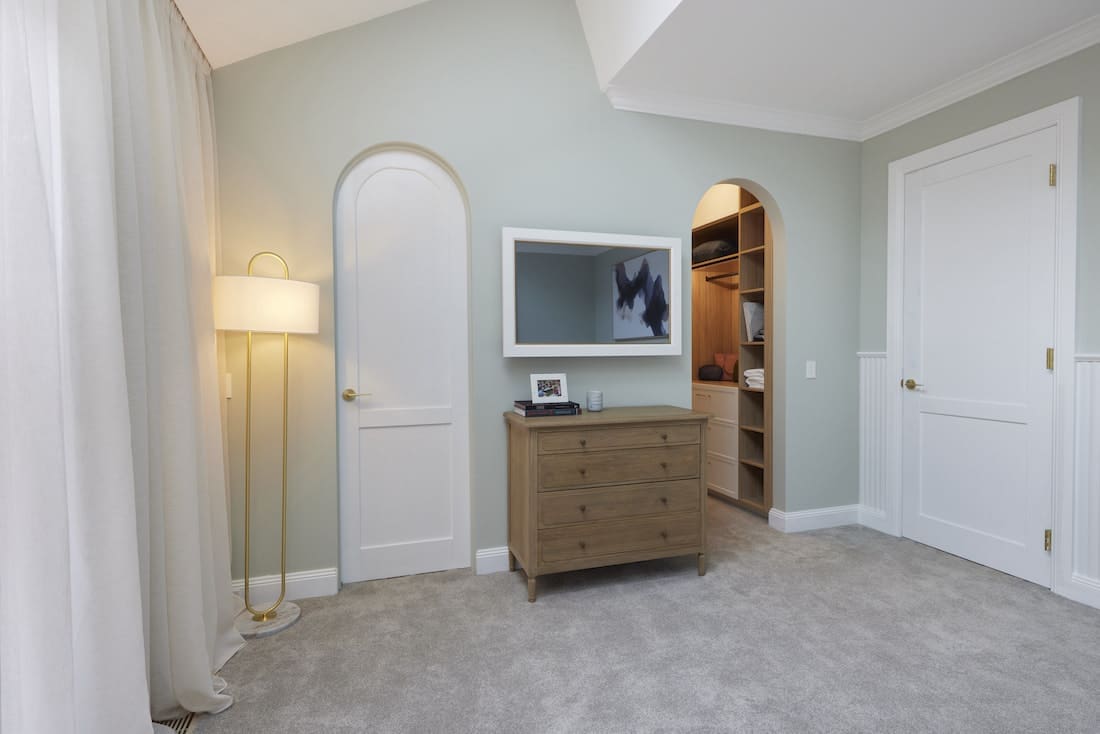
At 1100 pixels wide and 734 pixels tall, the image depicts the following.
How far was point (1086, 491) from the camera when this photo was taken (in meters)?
2.56

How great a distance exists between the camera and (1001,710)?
1812mm

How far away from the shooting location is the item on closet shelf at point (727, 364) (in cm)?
442

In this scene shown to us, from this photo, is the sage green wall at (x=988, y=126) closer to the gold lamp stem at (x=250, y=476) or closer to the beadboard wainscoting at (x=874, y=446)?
the beadboard wainscoting at (x=874, y=446)

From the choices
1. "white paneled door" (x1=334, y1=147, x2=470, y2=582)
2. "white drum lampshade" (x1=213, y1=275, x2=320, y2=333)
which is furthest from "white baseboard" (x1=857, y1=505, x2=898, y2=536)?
"white drum lampshade" (x1=213, y1=275, x2=320, y2=333)

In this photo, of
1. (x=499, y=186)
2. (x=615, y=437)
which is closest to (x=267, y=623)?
(x=615, y=437)

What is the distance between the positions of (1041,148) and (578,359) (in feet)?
8.05

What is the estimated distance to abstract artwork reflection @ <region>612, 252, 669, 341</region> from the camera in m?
3.07

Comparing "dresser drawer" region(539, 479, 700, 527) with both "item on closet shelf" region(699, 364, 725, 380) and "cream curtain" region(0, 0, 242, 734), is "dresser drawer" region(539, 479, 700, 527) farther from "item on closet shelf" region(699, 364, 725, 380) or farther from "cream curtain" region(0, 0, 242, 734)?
"item on closet shelf" region(699, 364, 725, 380)

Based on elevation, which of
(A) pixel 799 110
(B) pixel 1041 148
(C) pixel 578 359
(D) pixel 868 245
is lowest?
(C) pixel 578 359

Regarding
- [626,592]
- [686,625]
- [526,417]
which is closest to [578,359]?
[526,417]

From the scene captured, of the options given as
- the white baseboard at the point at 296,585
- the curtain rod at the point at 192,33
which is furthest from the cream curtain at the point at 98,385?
the white baseboard at the point at 296,585

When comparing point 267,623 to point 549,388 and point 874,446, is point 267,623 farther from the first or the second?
point 874,446

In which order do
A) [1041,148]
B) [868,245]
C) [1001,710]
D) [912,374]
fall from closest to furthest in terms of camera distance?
[1001,710] < [1041,148] < [912,374] < [868,245]

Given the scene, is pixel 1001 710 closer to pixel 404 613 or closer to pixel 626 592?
pixel 626 592
